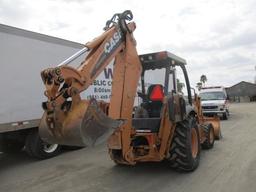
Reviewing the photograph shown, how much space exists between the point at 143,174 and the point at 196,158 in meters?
1.20

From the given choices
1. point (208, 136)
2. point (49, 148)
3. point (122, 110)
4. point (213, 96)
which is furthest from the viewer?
point (213, 96)

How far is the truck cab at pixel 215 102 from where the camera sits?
66.9ft

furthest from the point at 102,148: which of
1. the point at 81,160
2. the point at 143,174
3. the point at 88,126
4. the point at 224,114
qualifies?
the point at 224,114

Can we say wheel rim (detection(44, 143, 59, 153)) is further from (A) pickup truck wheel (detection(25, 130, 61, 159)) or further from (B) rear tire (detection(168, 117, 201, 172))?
(B) rear tire (detection(168, 117, 201, 172))

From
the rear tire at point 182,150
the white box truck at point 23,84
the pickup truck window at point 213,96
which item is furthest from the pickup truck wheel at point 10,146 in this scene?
the pickup truck window at point 213,96

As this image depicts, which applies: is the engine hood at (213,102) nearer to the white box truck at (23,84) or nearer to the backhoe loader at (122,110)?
the white box truck at (23,84)

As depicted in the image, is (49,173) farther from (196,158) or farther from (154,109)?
(196,158)

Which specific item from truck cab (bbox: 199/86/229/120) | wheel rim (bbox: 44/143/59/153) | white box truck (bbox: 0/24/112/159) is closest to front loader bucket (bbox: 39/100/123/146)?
white box truck (bbox: 0/24/112/159)

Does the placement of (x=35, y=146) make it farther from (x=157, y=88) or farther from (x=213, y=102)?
(x=213, y=102)

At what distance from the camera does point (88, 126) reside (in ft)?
17.8

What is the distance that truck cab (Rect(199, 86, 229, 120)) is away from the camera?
20.4 m

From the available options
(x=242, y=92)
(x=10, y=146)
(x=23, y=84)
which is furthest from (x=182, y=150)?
(x=242, y=92)

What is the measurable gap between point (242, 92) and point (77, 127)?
6062 centimetres

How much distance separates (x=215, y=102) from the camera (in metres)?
20.9
